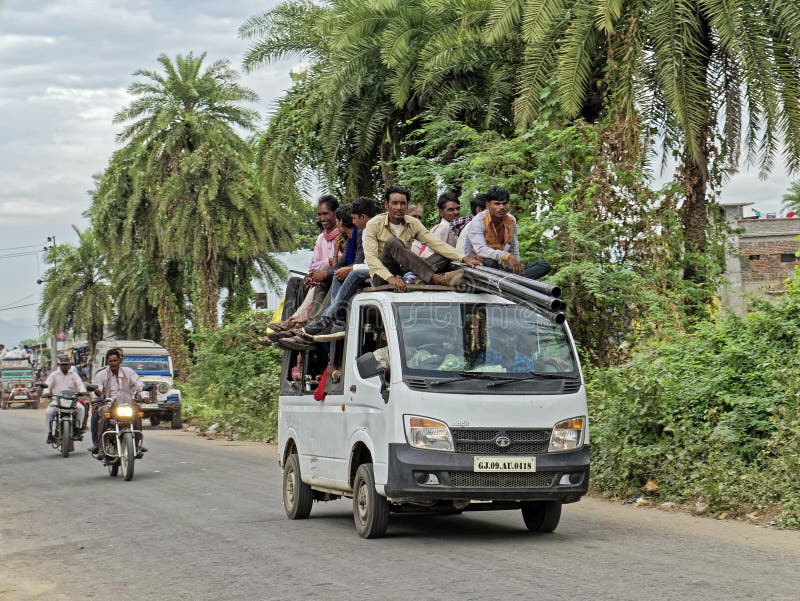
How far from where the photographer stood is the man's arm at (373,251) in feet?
35.4

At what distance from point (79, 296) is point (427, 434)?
54.8 metres

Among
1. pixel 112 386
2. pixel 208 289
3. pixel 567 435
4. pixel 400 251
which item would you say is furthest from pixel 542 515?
pixel 208 289

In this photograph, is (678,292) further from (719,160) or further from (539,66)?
(539,66)

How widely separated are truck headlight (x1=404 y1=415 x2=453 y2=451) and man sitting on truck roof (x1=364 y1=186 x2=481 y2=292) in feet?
4.70

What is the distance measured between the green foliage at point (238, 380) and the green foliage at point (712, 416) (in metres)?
13.6

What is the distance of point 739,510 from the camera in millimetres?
11836

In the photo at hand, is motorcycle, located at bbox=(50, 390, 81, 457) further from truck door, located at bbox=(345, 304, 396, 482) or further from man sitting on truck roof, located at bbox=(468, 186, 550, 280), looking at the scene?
truck door, located at bbox=(345, 304, 396, 482)

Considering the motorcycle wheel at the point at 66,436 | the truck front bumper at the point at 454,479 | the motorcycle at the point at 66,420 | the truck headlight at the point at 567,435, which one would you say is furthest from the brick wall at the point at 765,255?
the truck front bumper at the point at 454,479

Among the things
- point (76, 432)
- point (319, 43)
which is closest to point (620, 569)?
point (76, 432)

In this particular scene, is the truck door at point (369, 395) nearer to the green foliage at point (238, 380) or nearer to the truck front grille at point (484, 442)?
the truck front grille at point (484, 442)

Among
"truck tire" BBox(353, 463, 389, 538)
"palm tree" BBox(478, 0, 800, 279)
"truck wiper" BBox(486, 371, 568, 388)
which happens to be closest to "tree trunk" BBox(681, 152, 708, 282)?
"palm tree" BBox(478, 0, 800, 279)

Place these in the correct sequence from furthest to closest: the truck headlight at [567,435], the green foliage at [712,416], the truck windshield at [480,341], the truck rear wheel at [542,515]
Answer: the green foliage at [712,416] < the truck rear wheel at [542,515] < the truck windshield at [480,341] < the truck headlight at [567,435]

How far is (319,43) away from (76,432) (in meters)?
10.0

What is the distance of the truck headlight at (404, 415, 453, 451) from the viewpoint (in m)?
9.59
